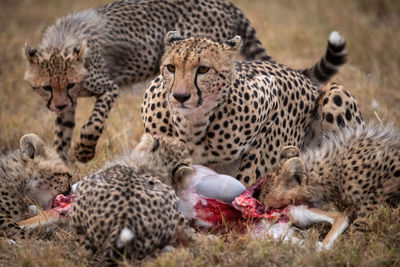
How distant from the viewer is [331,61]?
4.71 metres

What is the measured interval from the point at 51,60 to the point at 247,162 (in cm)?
178

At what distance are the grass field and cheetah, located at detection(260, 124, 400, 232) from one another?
18 centimetres

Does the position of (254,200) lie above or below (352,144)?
below

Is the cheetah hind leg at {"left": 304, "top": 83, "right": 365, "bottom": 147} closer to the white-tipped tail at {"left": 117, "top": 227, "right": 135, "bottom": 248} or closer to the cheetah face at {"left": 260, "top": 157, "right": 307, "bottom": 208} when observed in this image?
the cheetah face at {"left": 260, "top": 157, "right": 307, "bottom": 208}

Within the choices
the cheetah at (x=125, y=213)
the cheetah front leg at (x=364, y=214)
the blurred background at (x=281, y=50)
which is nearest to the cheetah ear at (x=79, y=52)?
the blurred background at (x=281, y=50)

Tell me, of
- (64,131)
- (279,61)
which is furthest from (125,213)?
(279,61)

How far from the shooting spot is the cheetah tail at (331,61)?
4.53m

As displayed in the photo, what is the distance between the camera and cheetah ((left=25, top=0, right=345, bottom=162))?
4.61 m

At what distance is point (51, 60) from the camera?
15.1ft

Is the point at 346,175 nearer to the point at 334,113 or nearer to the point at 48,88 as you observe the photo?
the point at 334,113

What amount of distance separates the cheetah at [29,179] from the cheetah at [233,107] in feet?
2.25

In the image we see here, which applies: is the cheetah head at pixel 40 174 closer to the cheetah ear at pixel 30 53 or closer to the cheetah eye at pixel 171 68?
the cheetah eye at pixel 171 68

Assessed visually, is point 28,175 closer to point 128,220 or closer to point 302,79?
point 128,220

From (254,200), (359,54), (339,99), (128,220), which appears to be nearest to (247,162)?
(254,200)
